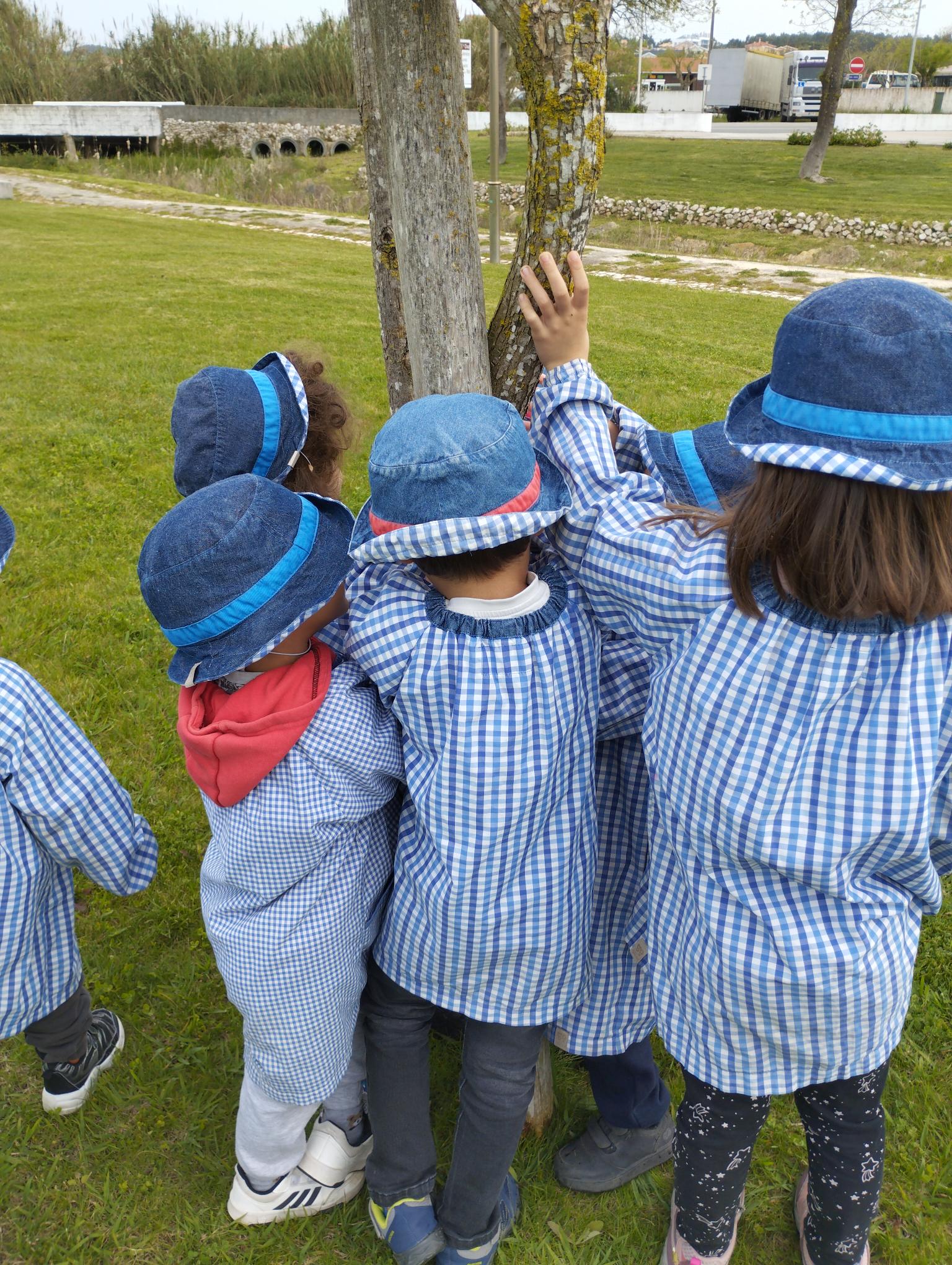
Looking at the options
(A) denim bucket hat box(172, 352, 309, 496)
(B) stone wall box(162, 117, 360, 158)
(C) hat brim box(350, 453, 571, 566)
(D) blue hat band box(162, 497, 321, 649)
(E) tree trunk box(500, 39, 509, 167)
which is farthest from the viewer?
(B) stone wall box(162, 117, 360, 158)

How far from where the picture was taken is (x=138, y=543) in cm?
468

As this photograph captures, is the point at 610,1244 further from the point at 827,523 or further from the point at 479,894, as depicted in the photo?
the point at 827,523

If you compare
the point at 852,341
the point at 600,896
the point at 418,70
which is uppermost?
the point at 418,70

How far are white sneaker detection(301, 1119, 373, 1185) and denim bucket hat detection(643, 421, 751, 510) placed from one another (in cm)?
144

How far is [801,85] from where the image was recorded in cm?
4734

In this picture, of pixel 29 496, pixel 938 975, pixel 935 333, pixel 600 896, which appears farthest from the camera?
pixel 29 496

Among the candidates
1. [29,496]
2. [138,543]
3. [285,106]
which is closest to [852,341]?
[138,543]

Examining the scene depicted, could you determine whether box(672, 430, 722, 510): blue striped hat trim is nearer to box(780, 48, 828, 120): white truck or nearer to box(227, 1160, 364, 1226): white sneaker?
Result: box(227, 1160, 364, 1226): white sneaker

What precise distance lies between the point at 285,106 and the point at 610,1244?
41602mm

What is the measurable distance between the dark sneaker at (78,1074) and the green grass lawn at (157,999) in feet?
0.13

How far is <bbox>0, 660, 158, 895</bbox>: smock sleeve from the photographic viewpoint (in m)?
1.78

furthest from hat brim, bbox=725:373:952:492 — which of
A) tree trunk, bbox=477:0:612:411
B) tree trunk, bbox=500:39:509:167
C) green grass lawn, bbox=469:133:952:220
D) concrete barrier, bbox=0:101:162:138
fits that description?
concrete barrier, bbox=0:101:162:138

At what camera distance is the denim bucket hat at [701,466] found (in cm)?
164

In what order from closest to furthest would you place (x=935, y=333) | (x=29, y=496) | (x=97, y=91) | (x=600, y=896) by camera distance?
(x=935, y=333), (x=600, y=896), (x=29, y=496), (x=97, y=91)
